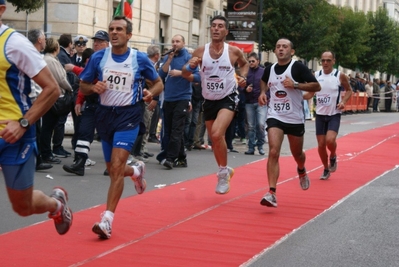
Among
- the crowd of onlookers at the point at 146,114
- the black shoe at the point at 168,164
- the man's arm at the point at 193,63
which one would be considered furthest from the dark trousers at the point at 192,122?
the man's arm at the point at 193,63

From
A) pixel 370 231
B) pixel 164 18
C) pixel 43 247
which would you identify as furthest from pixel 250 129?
pixel 164 18

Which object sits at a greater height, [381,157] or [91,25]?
[91,25]

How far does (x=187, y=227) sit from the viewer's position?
8.77 m

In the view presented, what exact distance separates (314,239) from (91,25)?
778 inches

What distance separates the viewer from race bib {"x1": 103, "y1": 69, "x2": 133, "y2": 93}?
8.53m

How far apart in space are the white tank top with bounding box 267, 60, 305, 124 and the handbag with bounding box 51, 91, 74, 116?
4099 mm

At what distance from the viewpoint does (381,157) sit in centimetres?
1802

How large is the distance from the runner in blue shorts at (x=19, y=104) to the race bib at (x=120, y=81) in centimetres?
238

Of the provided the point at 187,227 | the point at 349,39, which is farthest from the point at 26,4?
the point at 349,39

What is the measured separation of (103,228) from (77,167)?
487 centimetres

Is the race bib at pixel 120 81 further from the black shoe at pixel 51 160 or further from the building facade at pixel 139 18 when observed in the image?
the building facade at pixel 139 18

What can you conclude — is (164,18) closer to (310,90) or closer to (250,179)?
(250,179)

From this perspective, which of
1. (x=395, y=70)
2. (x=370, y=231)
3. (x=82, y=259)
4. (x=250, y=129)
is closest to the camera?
(x=82, y=259)

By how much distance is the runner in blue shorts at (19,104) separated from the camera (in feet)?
19.3
